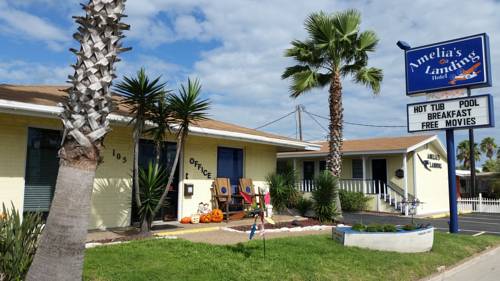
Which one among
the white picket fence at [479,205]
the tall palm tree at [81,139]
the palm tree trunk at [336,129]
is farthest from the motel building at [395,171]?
the tall palm tree at [81,139]

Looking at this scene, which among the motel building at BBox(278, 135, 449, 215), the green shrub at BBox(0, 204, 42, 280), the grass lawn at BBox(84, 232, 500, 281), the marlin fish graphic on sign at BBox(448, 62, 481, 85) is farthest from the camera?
the motel building at BBox(278, 135, 449, 215)

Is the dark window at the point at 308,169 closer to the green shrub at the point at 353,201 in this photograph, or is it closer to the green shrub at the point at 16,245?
the green shrub at the point at 353,201

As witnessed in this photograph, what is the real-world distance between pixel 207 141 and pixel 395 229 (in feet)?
22.0

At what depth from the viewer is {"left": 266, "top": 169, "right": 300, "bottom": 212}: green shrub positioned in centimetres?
1622

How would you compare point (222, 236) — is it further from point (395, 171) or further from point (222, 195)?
point (395, 171)

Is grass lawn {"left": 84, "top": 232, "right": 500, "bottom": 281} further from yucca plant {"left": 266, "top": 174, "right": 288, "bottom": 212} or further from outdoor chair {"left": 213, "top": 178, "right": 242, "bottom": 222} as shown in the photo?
yucca plant {"left": 266, "top": 174, "right": 288, "bottom": 212}

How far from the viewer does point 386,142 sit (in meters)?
25.8

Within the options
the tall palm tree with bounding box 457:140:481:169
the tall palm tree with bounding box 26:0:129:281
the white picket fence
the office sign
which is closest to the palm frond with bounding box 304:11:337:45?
the office sign

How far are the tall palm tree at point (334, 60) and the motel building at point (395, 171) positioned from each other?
26.6 ft

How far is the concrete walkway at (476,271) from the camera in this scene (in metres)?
8.42

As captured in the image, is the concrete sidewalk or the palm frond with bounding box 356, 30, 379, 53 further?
the palm frond with bounding box 356, 30, 379, 53

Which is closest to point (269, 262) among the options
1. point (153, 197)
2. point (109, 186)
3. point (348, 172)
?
point (153, 197)

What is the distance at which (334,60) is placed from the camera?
15164 mm

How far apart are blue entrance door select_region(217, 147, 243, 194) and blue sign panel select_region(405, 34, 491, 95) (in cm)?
621
